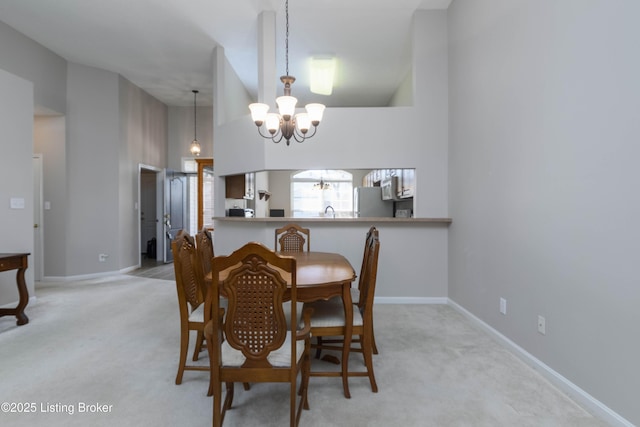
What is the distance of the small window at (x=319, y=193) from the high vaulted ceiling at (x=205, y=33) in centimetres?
366

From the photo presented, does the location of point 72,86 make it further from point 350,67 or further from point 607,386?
point 607,386

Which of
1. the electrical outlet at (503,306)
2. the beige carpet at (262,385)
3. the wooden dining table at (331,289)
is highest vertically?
the wooden dining table at (331,289)

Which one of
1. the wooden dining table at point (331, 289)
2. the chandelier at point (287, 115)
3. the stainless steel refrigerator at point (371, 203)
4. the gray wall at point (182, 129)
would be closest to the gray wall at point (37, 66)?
the gray wall at point (182, 129)

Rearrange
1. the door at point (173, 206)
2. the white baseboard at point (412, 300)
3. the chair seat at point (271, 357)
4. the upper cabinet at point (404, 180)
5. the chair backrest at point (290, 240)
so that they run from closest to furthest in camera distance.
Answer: the chair seat at point (271, 357) < the chair backrest at point (290, 240) < the white baseboard at point (412, 300) < the upper cabinet at point (404, 180) < the door at point (173, 206)

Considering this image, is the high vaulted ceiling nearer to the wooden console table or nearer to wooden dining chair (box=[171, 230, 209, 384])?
the wooden console table

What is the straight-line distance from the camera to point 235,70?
554 cm

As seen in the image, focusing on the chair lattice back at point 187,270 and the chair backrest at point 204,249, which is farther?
the chair backrest at point 204,249

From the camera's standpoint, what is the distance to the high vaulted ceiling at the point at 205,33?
383 cm

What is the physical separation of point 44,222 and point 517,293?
6.49 metres

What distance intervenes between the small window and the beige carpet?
6.24 m

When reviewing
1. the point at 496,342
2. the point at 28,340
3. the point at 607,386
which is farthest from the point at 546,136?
the point at 28,340

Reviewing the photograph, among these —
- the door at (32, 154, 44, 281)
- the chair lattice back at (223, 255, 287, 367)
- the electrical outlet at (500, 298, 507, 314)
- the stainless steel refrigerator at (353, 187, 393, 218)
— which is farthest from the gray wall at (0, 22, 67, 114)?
the electrical outlet at (500, 298, 507, 314)

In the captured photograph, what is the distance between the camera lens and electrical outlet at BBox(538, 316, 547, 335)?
2264 mm

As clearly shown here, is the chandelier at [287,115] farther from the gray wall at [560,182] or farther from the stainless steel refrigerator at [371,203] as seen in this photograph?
the stainless steel refrigerator at [371,203]
